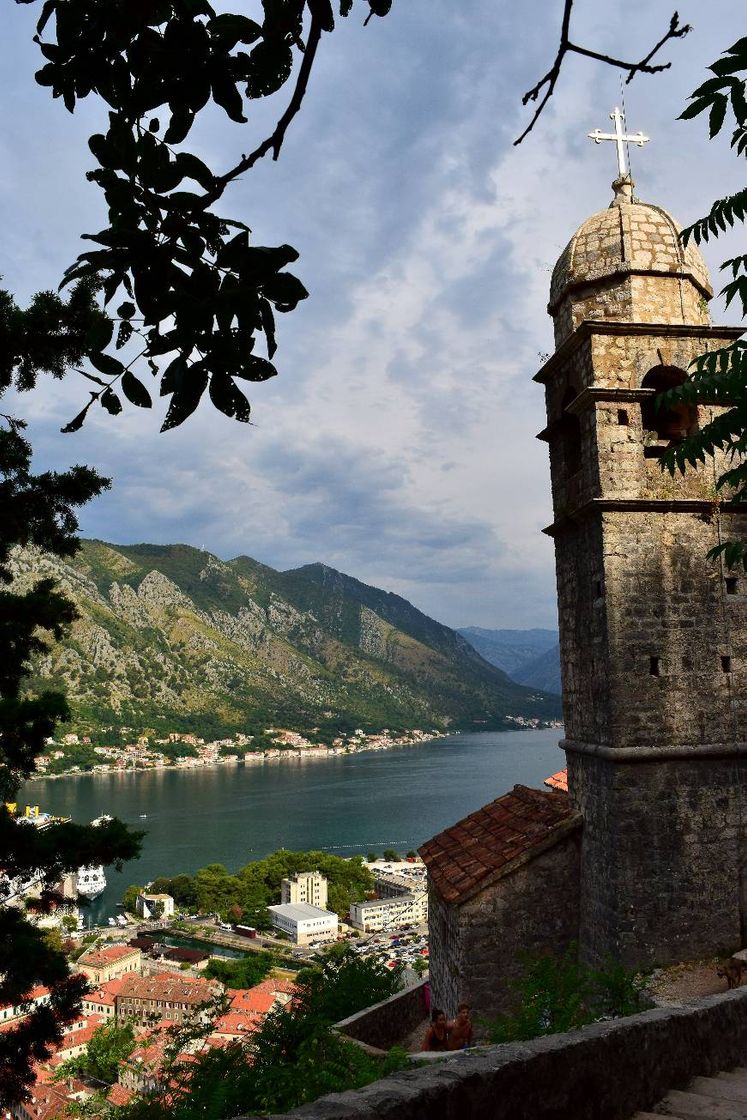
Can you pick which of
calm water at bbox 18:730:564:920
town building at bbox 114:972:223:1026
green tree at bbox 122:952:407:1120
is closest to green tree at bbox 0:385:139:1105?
green tree at bbox 122:952:407:1120

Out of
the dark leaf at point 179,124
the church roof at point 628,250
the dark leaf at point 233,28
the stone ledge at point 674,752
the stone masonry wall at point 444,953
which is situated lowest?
the stone masonry wall at point 444,953

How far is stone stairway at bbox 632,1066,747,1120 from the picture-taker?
2824 millimetres

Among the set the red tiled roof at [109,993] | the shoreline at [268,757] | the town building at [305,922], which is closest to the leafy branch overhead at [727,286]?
the red tiled roof at [109,993]

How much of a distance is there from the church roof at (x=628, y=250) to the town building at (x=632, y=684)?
0.06 feet

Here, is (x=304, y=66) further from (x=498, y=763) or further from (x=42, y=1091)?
(x=498, y=763)

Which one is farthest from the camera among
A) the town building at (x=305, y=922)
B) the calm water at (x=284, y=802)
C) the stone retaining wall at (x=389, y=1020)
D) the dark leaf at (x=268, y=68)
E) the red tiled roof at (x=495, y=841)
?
the calm water at (x=284, y=802)

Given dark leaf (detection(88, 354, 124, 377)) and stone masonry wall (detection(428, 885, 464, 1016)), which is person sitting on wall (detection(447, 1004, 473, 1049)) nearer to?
stone masonry wall (detection(428, 885, 464, 1016))

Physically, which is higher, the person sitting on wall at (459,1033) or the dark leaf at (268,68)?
the dark leaf at (268,68)

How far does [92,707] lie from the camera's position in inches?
5586

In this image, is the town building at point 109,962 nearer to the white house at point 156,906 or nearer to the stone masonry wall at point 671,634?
the white house at point 156,906

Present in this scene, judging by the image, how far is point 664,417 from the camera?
9.14 m

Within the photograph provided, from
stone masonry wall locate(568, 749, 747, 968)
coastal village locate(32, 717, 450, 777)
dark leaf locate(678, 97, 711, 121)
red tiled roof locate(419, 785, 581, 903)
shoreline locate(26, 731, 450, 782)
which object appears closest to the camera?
dark leaf locate(678, 97, 711, 121)

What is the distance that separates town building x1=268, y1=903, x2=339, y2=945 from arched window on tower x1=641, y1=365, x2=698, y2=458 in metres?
49.9

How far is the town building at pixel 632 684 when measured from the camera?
754 centimetres
